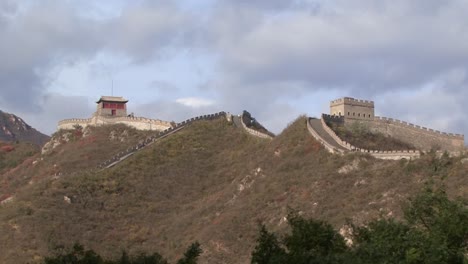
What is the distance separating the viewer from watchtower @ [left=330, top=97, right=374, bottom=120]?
3164 inches

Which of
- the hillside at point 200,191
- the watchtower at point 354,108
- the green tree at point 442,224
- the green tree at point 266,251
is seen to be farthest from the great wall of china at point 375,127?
the green tree at point 266,251

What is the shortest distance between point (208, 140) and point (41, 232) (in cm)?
2809

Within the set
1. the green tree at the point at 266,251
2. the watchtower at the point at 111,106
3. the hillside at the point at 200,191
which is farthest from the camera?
the watchtower at the point at 111,106

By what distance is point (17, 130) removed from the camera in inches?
6727

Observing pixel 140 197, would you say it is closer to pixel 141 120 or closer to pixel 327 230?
pixel 141 120

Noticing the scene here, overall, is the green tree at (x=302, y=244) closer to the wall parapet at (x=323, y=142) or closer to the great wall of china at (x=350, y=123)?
the great wall of china at (x=350, y=123)

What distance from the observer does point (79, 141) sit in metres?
97.4

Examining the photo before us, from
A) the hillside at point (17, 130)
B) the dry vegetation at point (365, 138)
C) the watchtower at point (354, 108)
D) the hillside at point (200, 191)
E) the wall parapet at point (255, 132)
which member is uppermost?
the hillside at point (17, 130)

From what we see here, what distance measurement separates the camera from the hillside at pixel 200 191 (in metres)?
56.9

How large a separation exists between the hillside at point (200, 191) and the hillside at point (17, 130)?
73.9 meters

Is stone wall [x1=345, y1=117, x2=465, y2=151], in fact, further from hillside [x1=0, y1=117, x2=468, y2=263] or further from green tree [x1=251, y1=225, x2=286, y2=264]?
green tree [x1=251, y1=225, x2=286, y2=264]

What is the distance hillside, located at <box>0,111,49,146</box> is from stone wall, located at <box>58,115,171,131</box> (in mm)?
62713

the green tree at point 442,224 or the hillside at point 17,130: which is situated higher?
the hillside at point 17,130

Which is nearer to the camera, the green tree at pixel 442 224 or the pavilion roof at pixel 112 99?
the green tree at pixel 442 224
